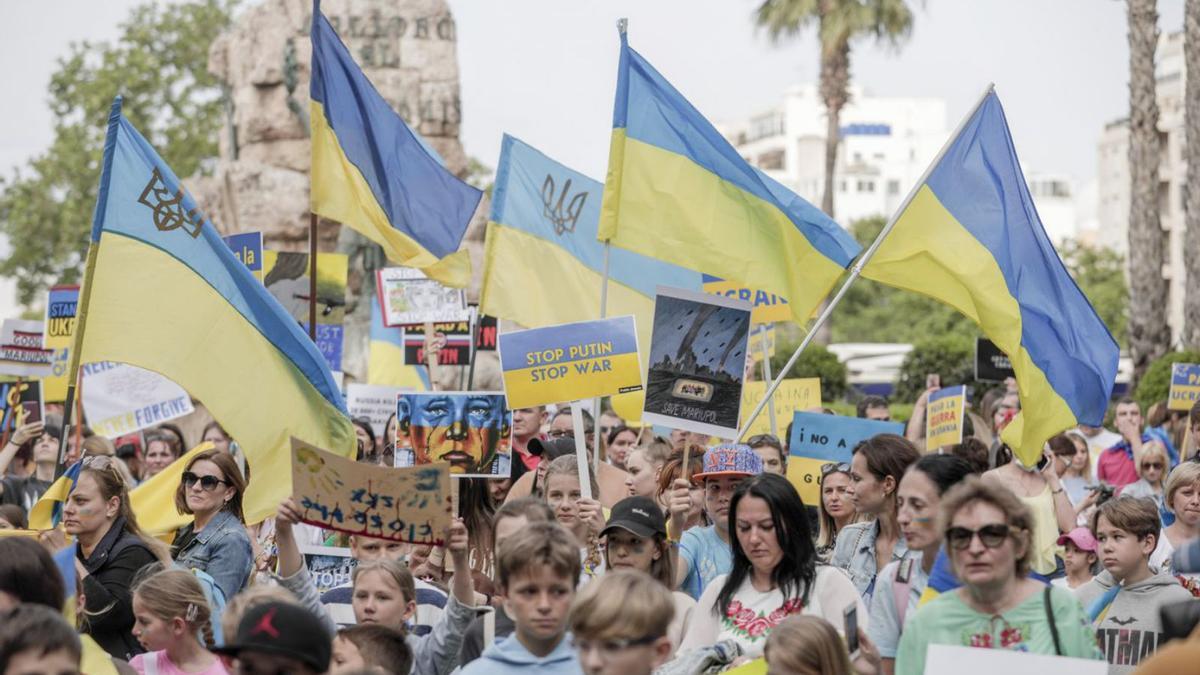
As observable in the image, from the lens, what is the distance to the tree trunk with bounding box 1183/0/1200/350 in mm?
21547

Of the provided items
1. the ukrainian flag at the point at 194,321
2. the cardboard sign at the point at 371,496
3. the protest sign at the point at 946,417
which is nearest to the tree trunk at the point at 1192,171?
the protest sign at the point at 946,417

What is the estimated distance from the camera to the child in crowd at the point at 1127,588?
6961mm

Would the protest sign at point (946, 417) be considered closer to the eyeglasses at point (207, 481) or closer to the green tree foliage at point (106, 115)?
the eyeglasses at point (207, 481)

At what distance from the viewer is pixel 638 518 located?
668cm

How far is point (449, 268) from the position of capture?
10812 mm

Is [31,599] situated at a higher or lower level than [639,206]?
lower

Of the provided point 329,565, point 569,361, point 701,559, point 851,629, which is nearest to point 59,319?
point 329,565

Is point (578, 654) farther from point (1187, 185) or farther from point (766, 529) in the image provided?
point (1187, 185)

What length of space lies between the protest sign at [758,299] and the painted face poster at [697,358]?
3.94 metres

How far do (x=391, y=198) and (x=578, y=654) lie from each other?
233 inches

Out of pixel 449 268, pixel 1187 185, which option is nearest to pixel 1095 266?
pixel 1187 185

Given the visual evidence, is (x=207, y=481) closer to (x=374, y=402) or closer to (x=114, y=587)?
(x=114, y=587)

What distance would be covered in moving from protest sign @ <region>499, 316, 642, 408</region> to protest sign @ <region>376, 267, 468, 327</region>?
6856 mm

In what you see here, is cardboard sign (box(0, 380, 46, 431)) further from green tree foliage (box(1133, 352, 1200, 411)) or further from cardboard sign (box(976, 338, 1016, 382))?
green tree foliage (box(1133, 352, 1200, 411))
